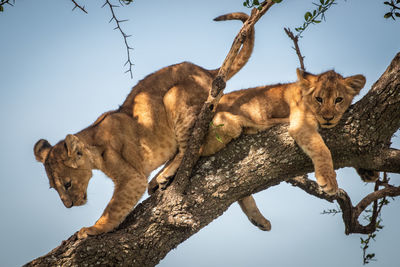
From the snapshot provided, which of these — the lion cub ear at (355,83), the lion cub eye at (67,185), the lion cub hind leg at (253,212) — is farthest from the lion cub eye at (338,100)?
the lion cub eye at (67,185)

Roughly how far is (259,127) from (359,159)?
1.09 metres

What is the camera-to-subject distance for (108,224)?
447cm

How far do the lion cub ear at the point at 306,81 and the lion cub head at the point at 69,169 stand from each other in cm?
273

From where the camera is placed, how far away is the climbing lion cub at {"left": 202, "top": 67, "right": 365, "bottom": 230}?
4.27m

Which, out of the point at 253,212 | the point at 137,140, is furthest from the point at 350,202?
the point at 137,140

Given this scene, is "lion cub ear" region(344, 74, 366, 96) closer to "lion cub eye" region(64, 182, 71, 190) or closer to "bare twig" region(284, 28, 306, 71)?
"bare twig" region(284, 28, 306, 71)

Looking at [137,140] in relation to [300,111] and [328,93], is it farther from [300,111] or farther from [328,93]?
[328,93]

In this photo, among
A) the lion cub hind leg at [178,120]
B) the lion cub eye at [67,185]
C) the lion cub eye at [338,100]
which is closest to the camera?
the lion cub eye at [338,100]

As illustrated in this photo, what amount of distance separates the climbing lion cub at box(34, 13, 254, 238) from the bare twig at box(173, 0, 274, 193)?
607 millimetres

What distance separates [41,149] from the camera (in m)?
5.57

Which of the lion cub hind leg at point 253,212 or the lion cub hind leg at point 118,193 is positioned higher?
the lion cub hind leg at point 118,193

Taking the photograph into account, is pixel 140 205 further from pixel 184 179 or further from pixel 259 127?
pixel 259 127

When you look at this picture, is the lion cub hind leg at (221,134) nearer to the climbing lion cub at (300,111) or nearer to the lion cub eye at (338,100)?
the climbing lion cub at (300,111)

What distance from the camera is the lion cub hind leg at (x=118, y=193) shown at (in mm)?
4430
